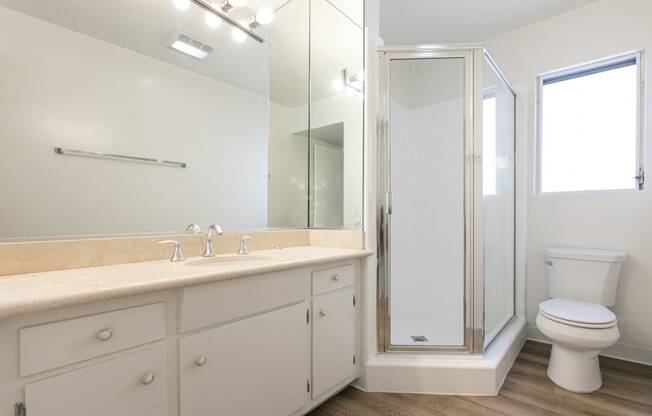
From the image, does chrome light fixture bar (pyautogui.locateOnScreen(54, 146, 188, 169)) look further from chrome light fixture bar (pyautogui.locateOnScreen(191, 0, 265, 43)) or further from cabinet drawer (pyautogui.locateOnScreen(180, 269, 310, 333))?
chrome light fixture bar (pyautogui.locateOnScreen(191, 0, 265, 43))

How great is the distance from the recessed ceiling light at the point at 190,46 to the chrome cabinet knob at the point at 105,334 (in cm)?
135

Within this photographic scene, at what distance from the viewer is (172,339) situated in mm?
993

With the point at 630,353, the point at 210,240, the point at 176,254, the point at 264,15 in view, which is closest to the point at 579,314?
the point at 630,353

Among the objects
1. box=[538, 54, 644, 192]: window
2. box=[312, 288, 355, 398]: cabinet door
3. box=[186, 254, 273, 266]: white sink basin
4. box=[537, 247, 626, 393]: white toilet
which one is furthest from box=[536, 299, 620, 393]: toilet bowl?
box=[186, 254, 273, 266]: white sink basin

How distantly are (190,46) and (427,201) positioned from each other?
2.09 meters

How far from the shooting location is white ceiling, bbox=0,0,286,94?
1.24 m

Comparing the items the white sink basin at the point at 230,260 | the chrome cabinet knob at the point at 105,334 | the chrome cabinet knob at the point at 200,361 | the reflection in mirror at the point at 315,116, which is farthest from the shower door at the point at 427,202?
the chrome cabinet knob at the point at 105,334

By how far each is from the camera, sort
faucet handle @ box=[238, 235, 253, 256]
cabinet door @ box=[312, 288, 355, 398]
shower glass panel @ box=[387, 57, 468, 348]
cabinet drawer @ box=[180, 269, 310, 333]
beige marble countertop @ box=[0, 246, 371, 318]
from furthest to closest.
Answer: shower glass panel @ box=[387, 57, 468, 348] → faucet handle @ box=[238, 235, 253, 256] → cabinet door @ box=[312, 288, 355, 398] → cabinet drawer @ box=[180, 269, 310, 333] → beige marble countertop @ box=[0, 246, 371, 318]

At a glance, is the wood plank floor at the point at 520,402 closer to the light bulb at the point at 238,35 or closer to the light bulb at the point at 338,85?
the light bulb at the point at 338,85

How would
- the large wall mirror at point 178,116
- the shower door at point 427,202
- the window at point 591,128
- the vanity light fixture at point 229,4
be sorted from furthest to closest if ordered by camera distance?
the window at point 591,128 < the shower door at point 427,202 < the vanity light fixture at point 229,4 < the large wall mirror at point 178,116

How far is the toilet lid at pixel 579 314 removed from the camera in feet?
5.53

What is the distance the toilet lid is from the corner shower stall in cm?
33

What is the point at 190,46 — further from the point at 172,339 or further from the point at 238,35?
the point at 172,339

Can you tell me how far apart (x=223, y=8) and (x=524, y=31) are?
2311 millimetres
